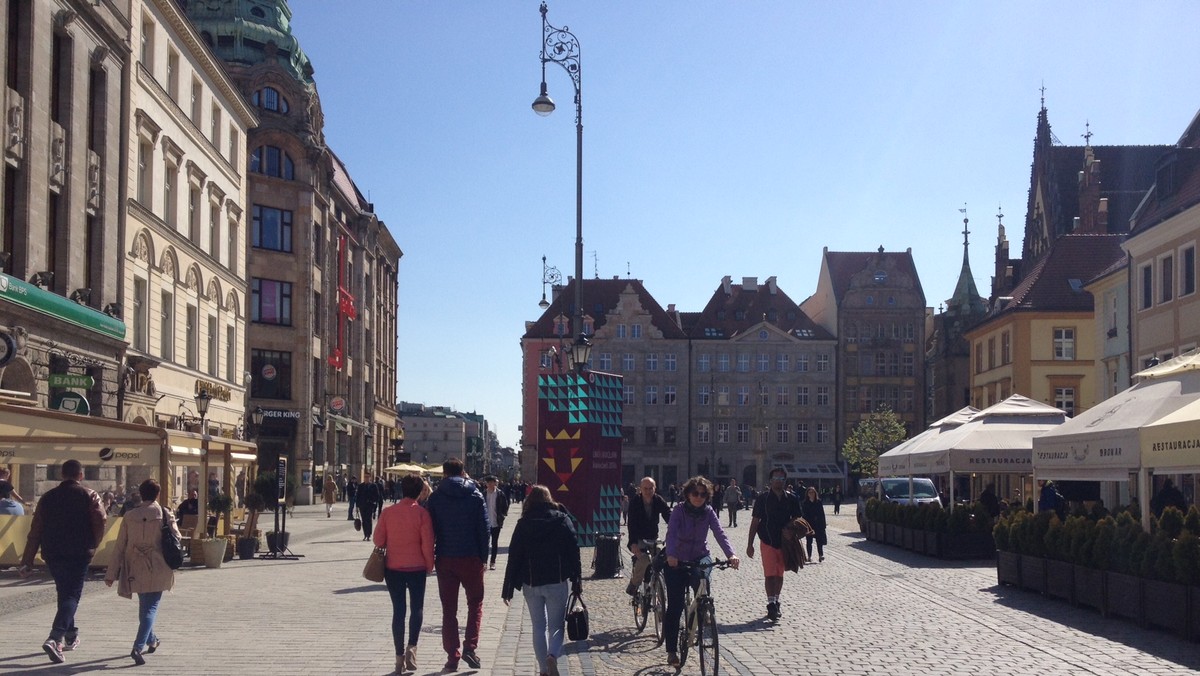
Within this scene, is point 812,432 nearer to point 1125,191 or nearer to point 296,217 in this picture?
point 1125,191

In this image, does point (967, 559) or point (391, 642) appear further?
point (967, 559)

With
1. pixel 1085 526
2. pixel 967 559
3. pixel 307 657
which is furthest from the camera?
pixel 967 559

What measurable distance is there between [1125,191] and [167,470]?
63478 millimetres

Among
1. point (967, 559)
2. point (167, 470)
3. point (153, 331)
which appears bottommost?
point (967, 559)

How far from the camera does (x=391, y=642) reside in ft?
43.1

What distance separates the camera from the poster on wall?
2361cm

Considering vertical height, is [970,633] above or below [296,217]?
below

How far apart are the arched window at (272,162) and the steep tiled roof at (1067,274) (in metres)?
32.5

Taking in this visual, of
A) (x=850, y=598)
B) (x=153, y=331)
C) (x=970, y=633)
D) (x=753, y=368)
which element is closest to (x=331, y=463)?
(x=153, y=331)

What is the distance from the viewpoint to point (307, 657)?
38.9ft

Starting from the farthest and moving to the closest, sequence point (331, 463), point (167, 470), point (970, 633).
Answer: point (331, 463)
point (167, 470)
point (970, 633)

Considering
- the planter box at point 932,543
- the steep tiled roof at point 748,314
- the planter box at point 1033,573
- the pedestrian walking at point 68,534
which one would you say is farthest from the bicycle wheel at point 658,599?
the steep tiled roof at point 748,314

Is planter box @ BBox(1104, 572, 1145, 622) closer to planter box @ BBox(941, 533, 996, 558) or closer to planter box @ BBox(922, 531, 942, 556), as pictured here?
planter box @ BBox(941, 533, 996, 558)

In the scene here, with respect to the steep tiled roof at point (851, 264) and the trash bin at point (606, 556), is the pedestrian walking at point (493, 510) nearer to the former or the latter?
the trash bin at point (606, 556)
